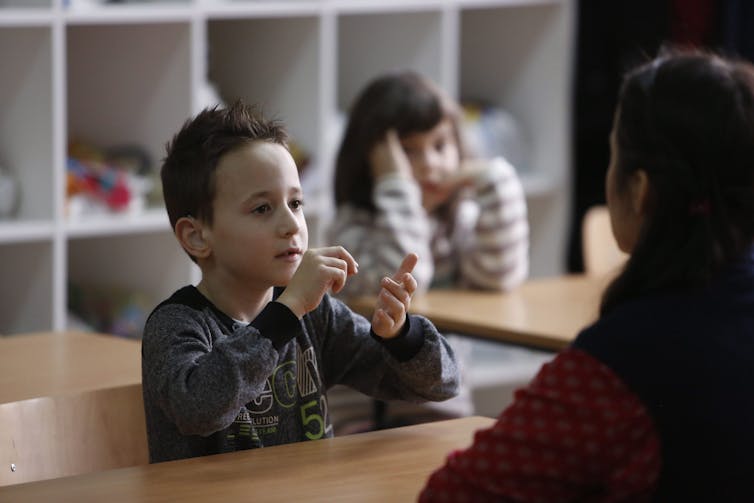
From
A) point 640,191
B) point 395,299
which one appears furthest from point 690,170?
point 395,299

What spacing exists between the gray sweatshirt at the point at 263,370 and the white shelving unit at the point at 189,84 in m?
1.47

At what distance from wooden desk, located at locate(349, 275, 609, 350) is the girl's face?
0.26 meters

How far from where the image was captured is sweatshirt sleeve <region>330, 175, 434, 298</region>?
3.01 meters

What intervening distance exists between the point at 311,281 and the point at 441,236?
1.75 metres

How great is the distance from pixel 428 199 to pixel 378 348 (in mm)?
1493

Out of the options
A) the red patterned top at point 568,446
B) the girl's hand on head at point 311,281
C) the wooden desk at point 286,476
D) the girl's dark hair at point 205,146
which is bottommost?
the wooden desk at point 286,476

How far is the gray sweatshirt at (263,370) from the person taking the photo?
4.91 feet

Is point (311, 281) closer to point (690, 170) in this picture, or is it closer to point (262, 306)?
point (262, 306)

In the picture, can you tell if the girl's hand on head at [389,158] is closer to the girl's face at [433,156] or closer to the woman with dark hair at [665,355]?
the girl's face at [433,156]

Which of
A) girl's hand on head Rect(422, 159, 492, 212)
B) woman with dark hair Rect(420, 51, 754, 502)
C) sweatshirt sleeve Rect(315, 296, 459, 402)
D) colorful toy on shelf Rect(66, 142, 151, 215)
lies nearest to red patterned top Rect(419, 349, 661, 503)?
woman with dark hair Rect(420, 51, 754, 502)

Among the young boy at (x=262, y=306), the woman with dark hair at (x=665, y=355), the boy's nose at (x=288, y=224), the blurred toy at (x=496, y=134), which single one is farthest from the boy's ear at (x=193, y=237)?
the blurred toy at (x=496, y=134)

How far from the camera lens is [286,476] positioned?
1.43 meters

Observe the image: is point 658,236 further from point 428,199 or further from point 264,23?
point 264,23

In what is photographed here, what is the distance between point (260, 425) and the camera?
167 centimetres
